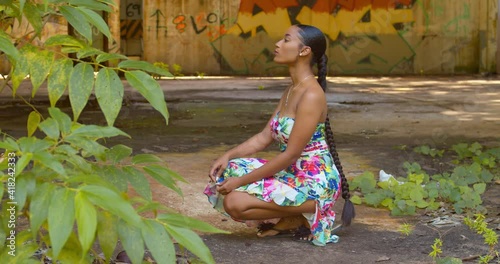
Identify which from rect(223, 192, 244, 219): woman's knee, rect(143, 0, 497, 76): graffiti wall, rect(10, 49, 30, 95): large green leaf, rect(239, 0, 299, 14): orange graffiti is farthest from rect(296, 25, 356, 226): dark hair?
rect(239, 0, 299, 14): orange graffiti

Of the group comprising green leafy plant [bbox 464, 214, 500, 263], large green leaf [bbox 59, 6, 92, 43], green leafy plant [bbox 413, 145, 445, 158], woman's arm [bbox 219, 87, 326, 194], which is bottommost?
green leafy plant [bbox 413, 145, 445, 158]

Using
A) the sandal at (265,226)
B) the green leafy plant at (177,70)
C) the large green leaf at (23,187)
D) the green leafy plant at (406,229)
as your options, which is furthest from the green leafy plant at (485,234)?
the green leafy plant at (177,70)

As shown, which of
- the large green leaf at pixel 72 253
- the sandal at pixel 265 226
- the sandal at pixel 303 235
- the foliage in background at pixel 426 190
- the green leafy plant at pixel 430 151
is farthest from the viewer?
the green leafy plant at pixel 430 151

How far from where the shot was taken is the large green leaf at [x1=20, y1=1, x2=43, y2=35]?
197cm

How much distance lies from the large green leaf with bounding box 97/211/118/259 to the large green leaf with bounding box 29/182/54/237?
0.15 meters

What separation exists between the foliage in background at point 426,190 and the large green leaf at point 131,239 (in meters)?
3.64

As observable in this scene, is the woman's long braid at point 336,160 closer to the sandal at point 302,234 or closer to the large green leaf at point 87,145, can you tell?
the sandal at point 302,234

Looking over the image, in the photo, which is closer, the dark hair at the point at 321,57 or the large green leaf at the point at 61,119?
the large green leaf at the point at 61,119

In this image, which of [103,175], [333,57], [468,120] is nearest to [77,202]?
[103,175]

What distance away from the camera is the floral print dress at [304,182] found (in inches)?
176

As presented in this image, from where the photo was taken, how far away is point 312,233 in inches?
178

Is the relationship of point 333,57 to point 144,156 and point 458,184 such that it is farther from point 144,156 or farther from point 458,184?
point 144,156

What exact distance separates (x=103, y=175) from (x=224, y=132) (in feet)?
24.5

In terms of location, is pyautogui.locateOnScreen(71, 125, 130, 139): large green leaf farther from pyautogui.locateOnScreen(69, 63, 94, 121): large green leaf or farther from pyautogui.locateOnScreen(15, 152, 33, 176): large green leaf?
pyautogui.locateOnScreen(15, 152, 33, 176): large green leaf
